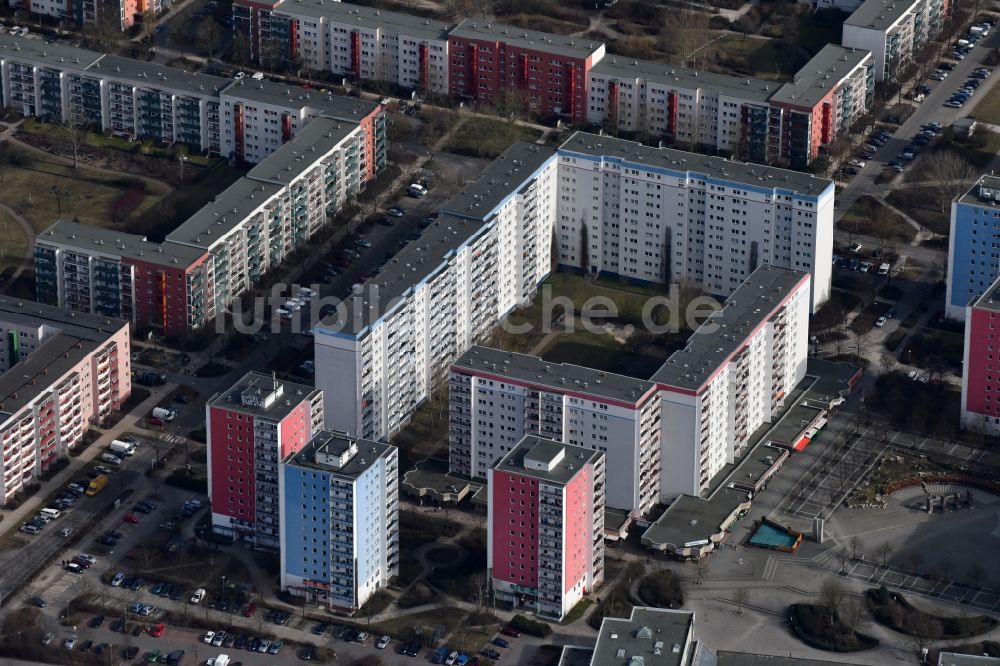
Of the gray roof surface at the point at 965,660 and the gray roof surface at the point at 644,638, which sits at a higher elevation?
the gray roof surface at the point at 965,660

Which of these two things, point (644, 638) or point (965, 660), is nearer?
point (965, 660)

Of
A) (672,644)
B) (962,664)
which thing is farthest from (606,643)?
(962,664)

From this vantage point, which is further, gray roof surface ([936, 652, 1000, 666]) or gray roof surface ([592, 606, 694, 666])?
gray roof surface ([592, 606, 694, 666])

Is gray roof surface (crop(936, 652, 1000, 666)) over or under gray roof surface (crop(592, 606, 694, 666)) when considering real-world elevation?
over

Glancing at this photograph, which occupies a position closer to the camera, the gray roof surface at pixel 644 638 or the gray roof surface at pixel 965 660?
the gray roof surface at pixel 965 660

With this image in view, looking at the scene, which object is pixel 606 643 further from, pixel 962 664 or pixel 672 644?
pixel 962 664

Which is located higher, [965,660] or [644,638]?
[965,660]
